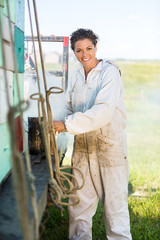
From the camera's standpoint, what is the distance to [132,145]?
8.25 metres

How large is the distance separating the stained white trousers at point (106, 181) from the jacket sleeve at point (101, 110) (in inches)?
14.9

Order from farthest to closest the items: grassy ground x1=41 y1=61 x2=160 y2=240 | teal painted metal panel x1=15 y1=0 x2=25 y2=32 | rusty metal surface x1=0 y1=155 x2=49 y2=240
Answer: grassy ground x1=41 y1=61 x2=160 y2=240, teal painted metal panel x1=15 y1=0 x2=25 y2=32, rusty metal surface x1=0 y1=155 x2=49 y2=240

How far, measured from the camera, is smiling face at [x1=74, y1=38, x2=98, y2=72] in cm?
292

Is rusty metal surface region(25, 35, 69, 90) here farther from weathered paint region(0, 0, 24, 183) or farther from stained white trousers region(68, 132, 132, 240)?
weathered paint region(0, 0, 24, 183)

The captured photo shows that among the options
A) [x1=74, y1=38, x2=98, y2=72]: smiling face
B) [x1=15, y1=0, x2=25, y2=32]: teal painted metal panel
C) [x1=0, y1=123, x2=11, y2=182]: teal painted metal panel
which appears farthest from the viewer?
[x1=74, y1=38, x2=98, y2=72]: smiling face

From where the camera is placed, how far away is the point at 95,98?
292 centimetres

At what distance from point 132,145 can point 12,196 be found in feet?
22.1

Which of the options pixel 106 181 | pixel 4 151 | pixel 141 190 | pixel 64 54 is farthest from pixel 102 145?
pixel 64 54

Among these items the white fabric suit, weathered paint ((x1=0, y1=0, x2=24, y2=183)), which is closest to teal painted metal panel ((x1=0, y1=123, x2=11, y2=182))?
weathered paint ((x1=0, y1=0, x2=24, y2=183))

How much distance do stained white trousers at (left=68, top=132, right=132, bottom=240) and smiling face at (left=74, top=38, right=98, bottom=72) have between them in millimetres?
723

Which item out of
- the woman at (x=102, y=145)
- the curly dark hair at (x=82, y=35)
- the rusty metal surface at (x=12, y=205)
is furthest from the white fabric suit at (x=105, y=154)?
the rusty metal surface at (x=12, y=205)

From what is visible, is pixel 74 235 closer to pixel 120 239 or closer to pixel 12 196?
pixel 120 239

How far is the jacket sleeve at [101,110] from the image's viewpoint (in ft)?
8.38

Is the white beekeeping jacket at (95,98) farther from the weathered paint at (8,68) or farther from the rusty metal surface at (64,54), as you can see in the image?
the rusty metal surface at (64,54)
